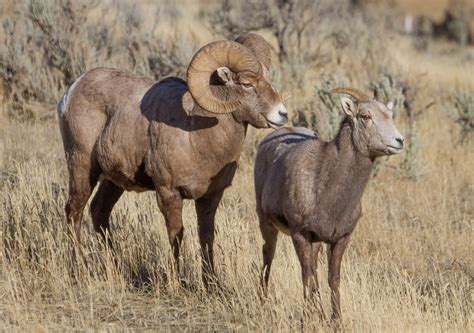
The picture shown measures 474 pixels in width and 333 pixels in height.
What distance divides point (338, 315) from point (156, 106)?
2.29m

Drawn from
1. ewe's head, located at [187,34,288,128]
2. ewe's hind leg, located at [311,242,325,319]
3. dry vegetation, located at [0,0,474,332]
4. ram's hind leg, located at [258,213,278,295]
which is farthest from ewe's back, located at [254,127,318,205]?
dry vegetation, located at [0,0,474,332]

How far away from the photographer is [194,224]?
912cm

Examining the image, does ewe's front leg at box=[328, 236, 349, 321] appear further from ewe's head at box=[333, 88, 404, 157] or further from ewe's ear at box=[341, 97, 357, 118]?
ewe's ear at box=[341, 97, 357, 118]

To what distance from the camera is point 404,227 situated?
34.7 ft

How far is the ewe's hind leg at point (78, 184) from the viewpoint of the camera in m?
8.10

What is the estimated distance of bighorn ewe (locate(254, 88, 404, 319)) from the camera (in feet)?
21.5

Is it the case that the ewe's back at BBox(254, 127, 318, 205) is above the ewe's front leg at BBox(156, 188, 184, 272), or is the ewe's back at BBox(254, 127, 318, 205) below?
above

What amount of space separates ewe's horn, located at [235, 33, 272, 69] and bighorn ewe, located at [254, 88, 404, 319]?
0.96 metres

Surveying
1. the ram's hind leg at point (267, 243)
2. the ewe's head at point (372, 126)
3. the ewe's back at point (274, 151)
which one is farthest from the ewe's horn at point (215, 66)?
the ram's hind leg at point (267, 243)

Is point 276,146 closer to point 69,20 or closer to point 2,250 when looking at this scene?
point 2,250

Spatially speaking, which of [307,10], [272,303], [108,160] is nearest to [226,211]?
[108,160]

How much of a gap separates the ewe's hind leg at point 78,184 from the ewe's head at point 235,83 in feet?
4.83

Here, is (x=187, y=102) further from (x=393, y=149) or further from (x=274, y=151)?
(x=393, y=149)

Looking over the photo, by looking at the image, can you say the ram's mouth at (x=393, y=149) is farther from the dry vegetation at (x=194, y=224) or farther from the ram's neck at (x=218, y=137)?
the ram's neck at (x=218, y=137)
